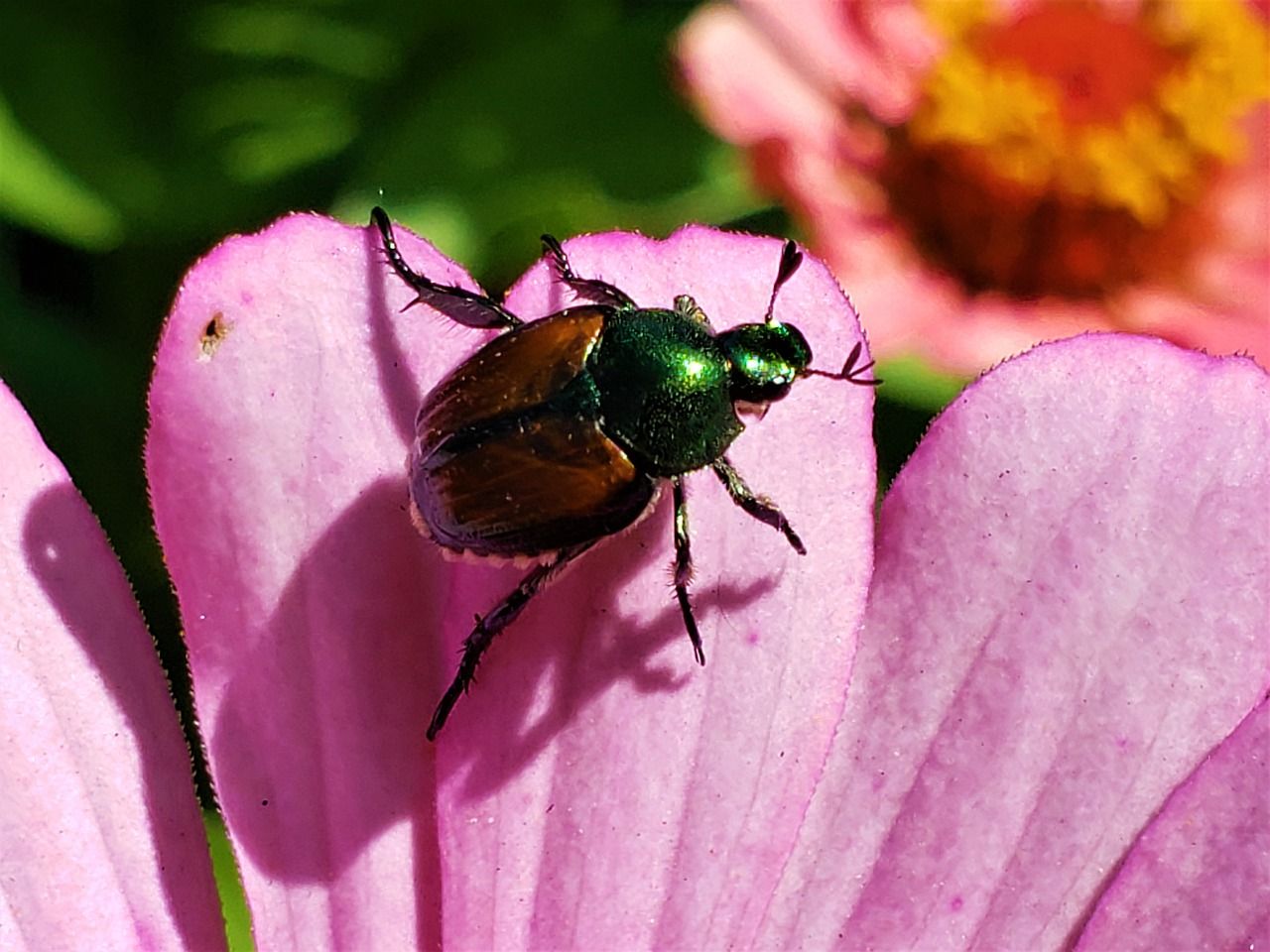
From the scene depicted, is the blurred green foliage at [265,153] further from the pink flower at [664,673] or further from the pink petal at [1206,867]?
the pink petal at [1206,867]

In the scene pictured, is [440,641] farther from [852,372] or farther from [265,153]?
[265,153]

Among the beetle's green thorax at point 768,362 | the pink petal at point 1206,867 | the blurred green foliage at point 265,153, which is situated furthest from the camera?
the blurred green foliage at point 265,153

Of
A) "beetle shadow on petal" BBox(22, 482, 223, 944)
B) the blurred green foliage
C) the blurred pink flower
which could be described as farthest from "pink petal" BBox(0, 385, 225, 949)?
the blurred pink flower

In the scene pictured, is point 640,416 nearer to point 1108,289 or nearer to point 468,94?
point 468,94

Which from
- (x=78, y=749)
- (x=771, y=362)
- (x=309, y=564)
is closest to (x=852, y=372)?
(x=771, y=362)

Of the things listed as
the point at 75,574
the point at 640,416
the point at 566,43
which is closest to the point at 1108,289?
the point at 566,43

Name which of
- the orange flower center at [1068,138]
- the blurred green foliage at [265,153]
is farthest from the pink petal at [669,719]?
the orange flower center at [1068,138]
